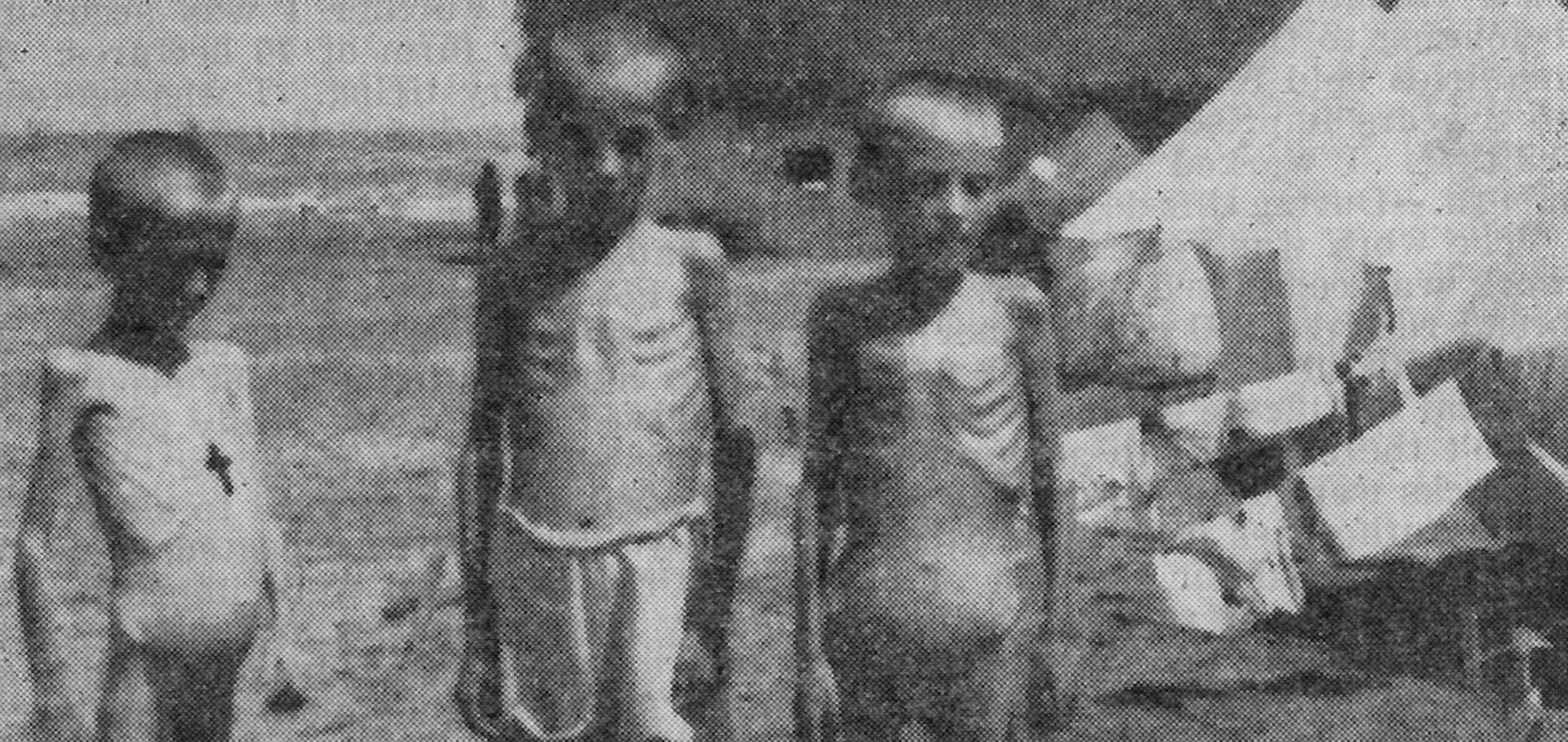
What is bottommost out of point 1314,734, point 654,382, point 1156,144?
point 1314,734

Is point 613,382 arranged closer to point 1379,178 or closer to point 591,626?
point 591,626

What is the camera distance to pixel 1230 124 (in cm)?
229

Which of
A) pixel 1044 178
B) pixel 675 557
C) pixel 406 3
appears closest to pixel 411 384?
pixel 406 3

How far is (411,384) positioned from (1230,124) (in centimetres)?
110

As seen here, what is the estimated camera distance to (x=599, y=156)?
1462 millimetres

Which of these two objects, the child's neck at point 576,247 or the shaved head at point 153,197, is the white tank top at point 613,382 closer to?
the child's neck at point 576,247

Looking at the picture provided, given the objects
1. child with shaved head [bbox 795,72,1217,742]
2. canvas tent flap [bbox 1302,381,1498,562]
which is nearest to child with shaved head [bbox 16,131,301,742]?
child with shaved head [bbox 795,72,1217,742]

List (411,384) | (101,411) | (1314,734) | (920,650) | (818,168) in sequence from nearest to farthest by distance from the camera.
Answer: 1. (101,411)
2. (920,650)
3. (1314,734)
4. (818,168)
5. (411,384)

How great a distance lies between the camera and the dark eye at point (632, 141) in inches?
57.6

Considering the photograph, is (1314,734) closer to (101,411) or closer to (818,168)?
(818,168)

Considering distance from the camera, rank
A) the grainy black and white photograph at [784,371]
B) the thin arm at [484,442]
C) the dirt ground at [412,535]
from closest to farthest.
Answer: the grainy black and white photograph at [784,371], the thin arm at [484,442], the dirt ground at [412,535]

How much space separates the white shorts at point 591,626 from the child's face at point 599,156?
0.83 ft

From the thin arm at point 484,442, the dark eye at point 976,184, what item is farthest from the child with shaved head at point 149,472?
the dark eye at point 976,184

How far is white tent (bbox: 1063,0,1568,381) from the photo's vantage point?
2230 millimetres
